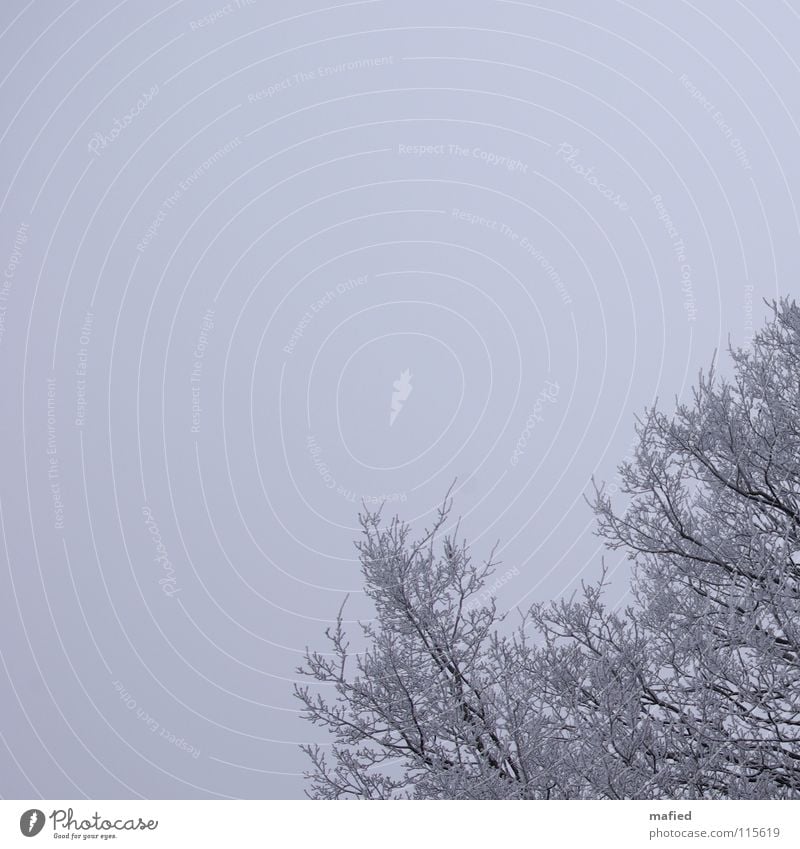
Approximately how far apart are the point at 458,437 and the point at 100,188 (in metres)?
7.68

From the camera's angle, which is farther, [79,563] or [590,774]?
[79,563]

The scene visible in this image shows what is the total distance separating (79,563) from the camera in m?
19.5

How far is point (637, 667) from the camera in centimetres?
731

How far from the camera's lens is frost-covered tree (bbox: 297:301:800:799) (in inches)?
259

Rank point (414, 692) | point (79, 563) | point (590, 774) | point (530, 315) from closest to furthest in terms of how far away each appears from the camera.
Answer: point (590, 774), point (414, 692), point (79, 563), point (530, 315)

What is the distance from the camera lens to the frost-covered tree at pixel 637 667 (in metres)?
6.57
